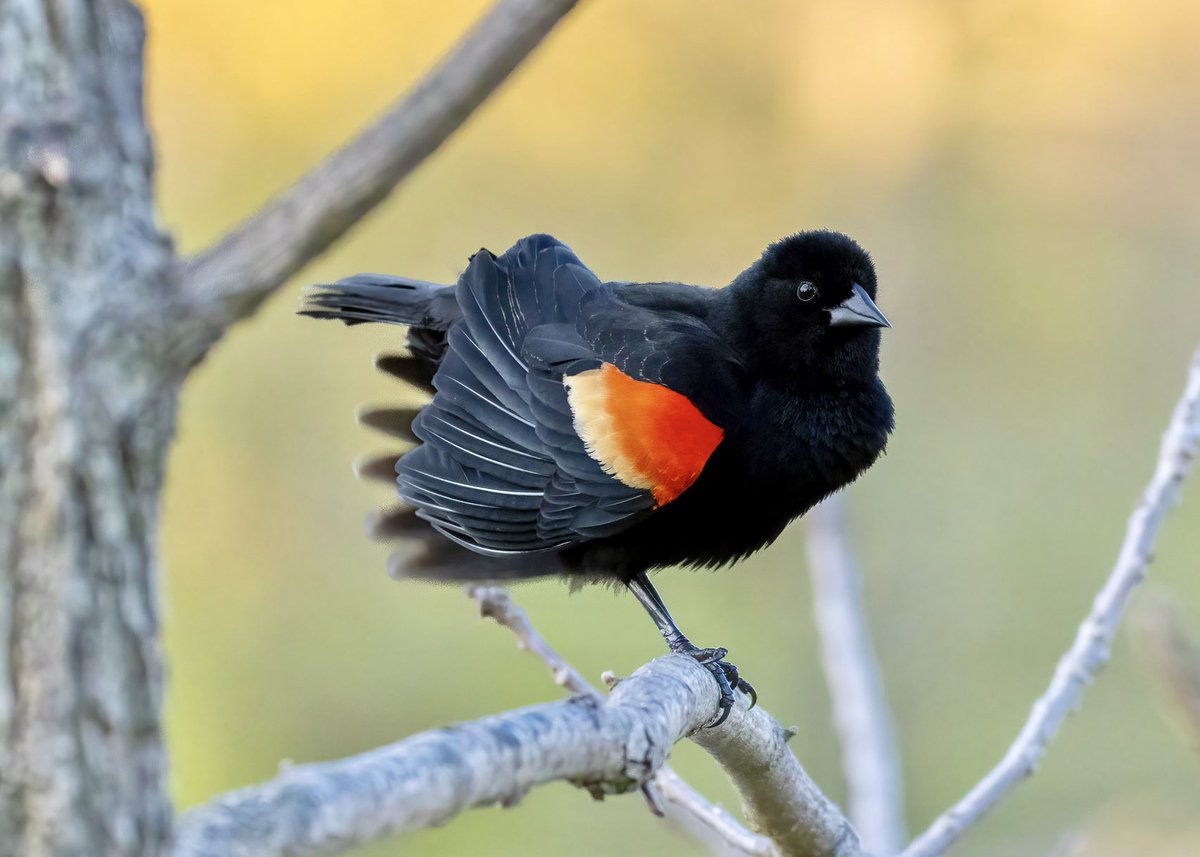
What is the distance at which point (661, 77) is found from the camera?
6734mm

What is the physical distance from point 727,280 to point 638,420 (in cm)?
376

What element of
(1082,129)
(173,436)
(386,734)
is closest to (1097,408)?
(1082,129)

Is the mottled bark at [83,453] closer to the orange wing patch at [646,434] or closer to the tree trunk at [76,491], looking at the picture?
the tree trunk at [76,491]

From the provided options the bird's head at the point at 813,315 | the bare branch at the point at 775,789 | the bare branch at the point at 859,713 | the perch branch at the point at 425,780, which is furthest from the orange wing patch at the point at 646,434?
the perch branch at the point at 425,780

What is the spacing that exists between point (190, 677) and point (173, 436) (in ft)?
15.8

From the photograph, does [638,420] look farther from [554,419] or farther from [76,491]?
[76,491]

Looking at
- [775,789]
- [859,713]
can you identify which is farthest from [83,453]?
[859,713]

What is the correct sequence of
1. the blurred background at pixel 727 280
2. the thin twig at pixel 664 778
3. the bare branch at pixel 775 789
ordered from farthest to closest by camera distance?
the blurred background at pixel 727 280 < the thin twig at pixel 664 778 < the bare branch at pixel 775 789

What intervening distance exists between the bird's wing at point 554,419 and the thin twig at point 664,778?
396 millimetres

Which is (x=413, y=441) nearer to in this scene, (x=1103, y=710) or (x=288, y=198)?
(x=288, y=198)

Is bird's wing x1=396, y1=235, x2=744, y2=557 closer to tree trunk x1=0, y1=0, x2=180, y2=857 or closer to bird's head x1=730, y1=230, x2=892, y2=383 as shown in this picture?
bird's head x1=730, y1=230, x2=892, y2=383

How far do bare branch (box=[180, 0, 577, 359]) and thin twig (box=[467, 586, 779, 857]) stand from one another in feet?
4.07

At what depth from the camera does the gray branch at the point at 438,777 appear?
904 mm

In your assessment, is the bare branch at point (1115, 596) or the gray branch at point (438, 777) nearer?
the gray branch at point (438, 777)
